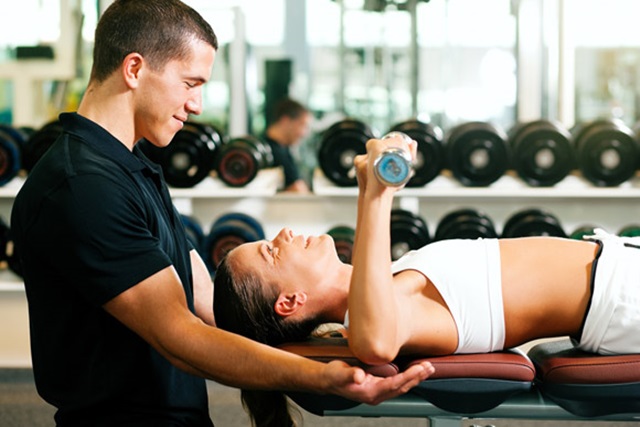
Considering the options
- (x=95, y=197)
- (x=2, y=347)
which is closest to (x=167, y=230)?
(x=95, y=197)

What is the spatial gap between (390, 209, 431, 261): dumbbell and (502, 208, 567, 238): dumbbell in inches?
17.0

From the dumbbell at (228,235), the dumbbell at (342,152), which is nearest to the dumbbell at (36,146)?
the dumbbell at (228,235)

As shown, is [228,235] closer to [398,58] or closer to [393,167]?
[393,167]

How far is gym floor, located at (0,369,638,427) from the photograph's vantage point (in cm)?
325

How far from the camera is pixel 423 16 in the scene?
24.8ft

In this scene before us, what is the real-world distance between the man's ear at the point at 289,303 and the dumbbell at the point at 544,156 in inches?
93.6

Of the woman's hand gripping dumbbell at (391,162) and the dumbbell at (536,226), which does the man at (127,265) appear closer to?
the woman's hand gripping dumbbell at (391,162)

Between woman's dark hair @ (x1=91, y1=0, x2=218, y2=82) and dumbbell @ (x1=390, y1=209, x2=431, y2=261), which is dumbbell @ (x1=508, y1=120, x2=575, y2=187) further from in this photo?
woman's dark hair @ (x1=91, y1=0, x2=218, y2=82)

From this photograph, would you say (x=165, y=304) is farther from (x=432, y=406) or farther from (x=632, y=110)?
(x=632, y=110)

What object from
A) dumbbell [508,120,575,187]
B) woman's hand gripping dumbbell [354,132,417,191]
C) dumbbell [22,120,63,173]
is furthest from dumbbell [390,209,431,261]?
woman's hand gripping dumbbell [354,132,417,191]

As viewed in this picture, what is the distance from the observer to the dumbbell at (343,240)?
150 inches

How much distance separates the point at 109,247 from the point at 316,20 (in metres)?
6.62

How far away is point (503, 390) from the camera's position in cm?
158

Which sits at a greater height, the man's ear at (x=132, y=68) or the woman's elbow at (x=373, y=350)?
the man's ear at (x=132, y=68)
